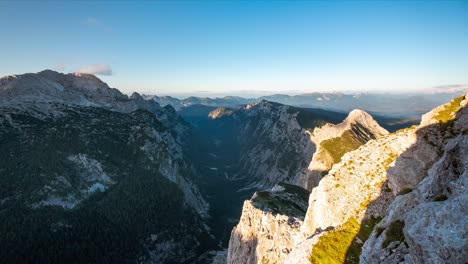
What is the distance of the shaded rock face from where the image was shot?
271ft

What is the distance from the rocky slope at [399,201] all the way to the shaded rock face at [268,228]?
23.7 m

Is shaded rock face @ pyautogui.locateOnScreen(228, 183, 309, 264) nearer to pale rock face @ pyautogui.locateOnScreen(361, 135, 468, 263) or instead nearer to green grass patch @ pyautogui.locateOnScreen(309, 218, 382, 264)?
green grass patch @ pyautogui.locateOnScreen(309, 218, 382, 264)

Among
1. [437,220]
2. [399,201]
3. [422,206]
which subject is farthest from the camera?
[399,201]

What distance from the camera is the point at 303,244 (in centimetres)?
4544

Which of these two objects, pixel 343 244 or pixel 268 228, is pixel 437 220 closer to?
pixel 343 244

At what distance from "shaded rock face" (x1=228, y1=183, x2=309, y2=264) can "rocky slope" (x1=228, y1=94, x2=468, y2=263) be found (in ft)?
77.6

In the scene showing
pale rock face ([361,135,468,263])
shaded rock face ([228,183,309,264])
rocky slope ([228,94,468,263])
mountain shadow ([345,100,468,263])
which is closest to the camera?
pale rock face ([361,135,468,263])

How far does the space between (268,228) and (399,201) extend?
63454 mm

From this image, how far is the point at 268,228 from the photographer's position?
91375mm

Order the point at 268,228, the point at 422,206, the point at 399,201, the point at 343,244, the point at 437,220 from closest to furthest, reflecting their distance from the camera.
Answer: the point at 437,220 → the point at 422,206 → the point at 399,201 → the point at 343,244 → the point at 268,228

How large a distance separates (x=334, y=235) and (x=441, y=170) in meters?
19.9

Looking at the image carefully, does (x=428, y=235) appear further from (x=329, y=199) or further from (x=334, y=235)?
(x=329, y=199)

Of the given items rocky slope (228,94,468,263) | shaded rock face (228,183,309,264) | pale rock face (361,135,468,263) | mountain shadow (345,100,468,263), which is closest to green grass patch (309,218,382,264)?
rocky slope (228,94,468,263)

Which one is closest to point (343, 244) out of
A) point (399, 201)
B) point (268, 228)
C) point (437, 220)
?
point (399, 201)
